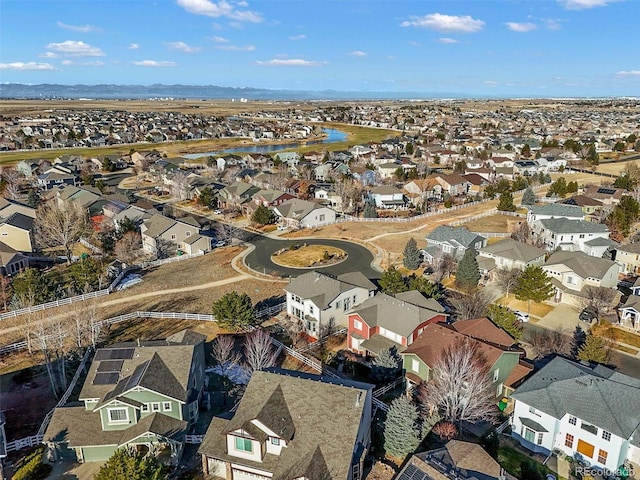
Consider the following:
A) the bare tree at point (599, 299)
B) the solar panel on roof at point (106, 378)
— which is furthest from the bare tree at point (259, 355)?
the bare tree at point (599, 299)

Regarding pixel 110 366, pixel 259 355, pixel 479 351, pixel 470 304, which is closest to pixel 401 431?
pixel 479 351

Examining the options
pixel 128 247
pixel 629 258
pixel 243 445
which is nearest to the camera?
pixel 243 445

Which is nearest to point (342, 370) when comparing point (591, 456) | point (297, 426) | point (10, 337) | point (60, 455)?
point (297, 426)

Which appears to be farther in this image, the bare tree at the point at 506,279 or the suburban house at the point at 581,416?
the bare tree at the point at 506,279

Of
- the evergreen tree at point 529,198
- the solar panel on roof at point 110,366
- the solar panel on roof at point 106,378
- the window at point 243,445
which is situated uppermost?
the evergreen tree at point 529,198

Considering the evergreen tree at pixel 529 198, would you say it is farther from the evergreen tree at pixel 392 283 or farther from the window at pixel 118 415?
the window at pixel 118 415

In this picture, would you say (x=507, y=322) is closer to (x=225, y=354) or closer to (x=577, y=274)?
(x=577, y=274)

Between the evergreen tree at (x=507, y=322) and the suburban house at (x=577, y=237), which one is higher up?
the suburban house at (x=577, y=237)
